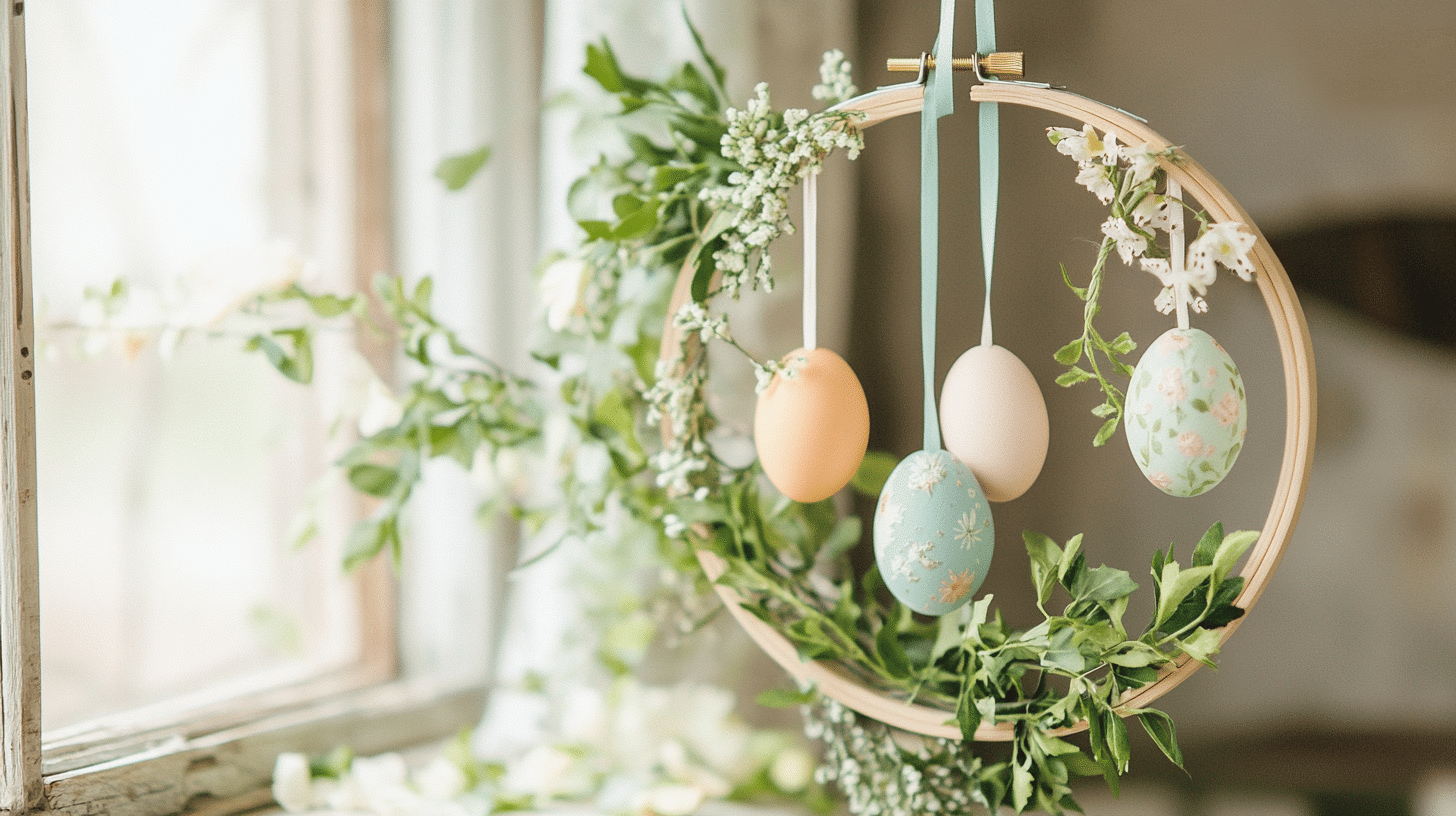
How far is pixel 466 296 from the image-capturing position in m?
0.97

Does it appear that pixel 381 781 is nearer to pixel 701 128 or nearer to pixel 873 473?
pixel 873 473

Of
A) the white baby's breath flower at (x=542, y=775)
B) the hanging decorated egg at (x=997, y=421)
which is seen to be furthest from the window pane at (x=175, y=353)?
the hanging decorated egg at (x=997, y=421)

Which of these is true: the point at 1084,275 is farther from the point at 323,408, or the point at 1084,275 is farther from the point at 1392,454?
the point at 323,408

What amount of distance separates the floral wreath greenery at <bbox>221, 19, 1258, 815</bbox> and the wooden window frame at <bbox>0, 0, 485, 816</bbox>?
0.59 ft

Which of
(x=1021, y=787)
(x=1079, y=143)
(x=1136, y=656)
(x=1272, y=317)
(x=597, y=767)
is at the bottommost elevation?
(x=597, y=767)

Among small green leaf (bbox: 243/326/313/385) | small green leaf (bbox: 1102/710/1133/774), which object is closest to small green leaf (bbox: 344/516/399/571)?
small green leaf (bbox: 243/326/313/385)

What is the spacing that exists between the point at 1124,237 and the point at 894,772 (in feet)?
1.47

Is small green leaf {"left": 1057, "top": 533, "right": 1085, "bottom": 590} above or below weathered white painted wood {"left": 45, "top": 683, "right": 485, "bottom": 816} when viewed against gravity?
above

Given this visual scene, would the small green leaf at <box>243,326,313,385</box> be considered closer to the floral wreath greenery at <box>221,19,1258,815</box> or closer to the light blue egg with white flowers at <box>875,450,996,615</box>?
the floral wreath greenery at <box>221,19,1258,815</box>

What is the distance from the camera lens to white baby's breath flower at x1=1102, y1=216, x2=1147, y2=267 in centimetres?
57

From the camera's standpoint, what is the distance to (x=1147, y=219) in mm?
577

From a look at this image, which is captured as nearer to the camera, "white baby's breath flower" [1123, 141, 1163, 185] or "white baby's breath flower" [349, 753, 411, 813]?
"white baby's breath flower" [1123, 141, 1163, 185]

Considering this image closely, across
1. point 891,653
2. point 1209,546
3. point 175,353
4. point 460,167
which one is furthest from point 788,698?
point 175,353

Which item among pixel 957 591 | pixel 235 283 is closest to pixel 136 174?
pixel 235 283
